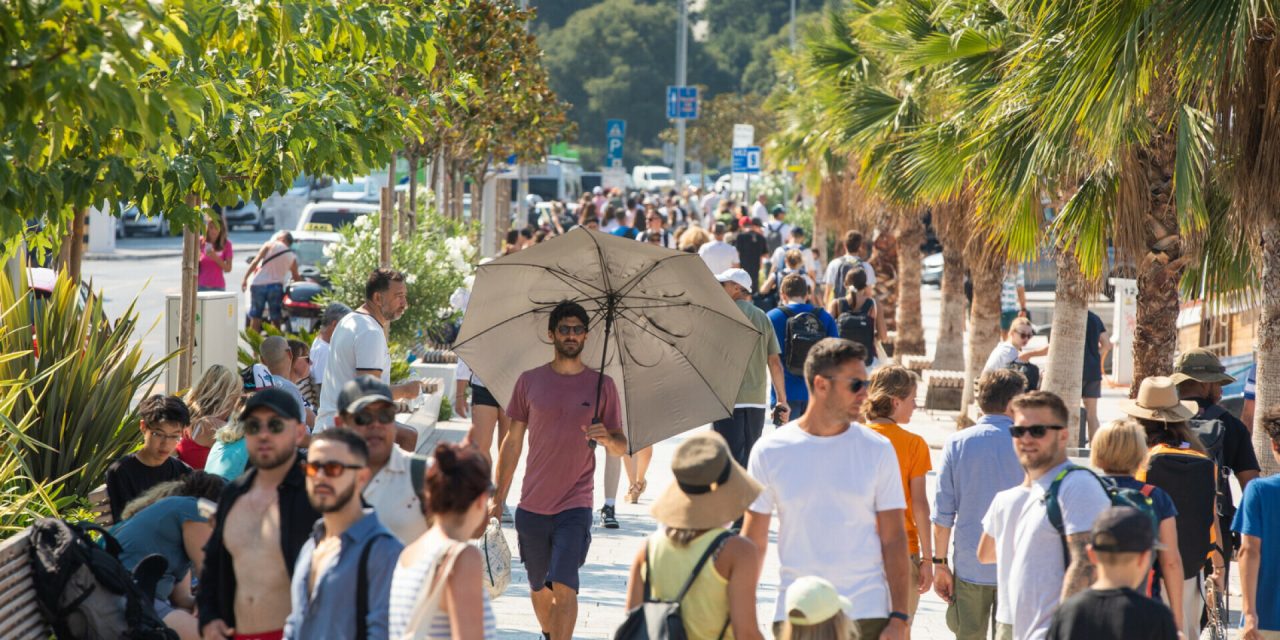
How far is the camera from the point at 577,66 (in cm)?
9100

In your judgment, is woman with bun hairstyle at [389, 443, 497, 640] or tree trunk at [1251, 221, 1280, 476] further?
tree trunk at [1251, 221, 1280, 476]

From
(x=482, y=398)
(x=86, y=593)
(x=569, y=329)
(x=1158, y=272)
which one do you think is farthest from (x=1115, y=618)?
(x=1158, y=272)

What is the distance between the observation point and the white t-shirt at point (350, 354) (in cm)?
802

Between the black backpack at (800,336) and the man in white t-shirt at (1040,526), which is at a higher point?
the black backpack at (800,336)

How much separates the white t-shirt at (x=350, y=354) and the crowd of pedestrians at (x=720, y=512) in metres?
0.02

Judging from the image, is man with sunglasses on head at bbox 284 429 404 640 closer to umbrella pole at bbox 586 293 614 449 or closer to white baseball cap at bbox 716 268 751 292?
umbrella pole at bbox 586 293 614 449

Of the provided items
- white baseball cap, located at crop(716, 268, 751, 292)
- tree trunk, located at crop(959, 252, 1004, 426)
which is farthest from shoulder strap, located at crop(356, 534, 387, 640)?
tree trunk, located at crop(959, 252, 1004, 426)

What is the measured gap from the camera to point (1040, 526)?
543 centimetres

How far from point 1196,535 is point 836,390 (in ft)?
7.67

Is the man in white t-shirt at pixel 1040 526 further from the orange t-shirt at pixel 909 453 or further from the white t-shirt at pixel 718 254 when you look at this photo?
the white t-shirt at pixel 718 254

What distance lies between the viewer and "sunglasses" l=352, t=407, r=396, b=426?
530 centimetres

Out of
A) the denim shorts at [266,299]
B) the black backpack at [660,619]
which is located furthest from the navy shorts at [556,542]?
the denim shorts at [266,299]

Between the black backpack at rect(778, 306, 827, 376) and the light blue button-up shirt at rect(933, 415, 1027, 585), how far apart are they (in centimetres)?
464

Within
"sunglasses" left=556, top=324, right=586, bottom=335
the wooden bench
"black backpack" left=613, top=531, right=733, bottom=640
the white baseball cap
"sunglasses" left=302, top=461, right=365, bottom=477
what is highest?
the white baseball cap
